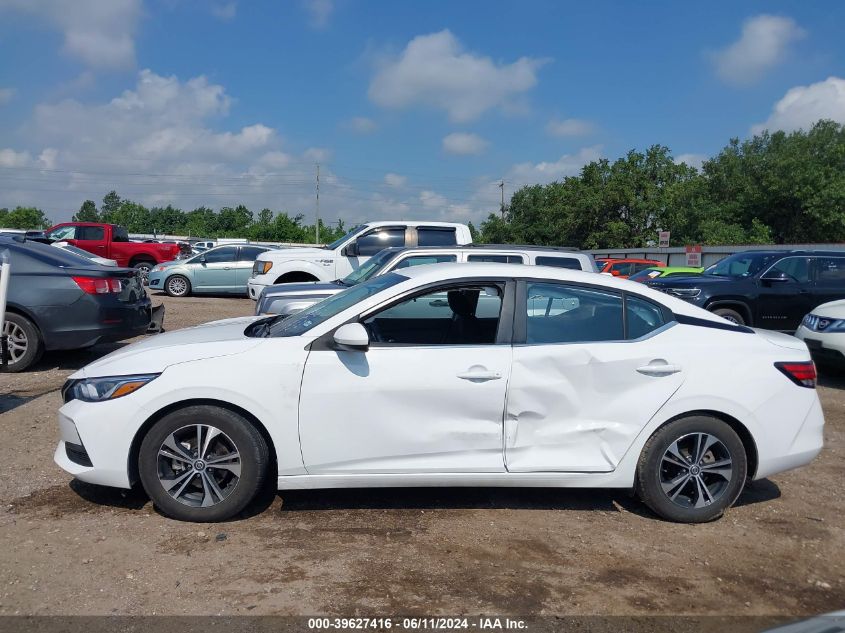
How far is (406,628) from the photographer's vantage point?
3.16 meters

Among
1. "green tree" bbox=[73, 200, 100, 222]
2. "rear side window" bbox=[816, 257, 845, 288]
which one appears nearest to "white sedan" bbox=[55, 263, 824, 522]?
"rear side window" bbox=[816, 257, 845, 288]

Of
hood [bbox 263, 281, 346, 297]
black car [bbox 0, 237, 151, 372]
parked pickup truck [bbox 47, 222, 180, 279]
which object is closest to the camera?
black car [bbox 0, 237, 151, 372]

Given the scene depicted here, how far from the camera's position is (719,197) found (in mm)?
54875

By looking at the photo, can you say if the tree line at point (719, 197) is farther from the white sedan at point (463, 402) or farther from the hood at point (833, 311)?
the white sedan at point (463, 402)

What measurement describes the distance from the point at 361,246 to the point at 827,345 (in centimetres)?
748

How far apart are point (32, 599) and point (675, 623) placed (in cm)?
303

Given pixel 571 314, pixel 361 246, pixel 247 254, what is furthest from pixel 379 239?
pixel 571 314

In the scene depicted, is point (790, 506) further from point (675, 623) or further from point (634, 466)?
point (675, 623)

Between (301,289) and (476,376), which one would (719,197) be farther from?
(476,376)

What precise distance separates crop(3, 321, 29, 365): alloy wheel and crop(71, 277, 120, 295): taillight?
2.68 ft

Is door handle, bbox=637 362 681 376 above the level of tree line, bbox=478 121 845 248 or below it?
below

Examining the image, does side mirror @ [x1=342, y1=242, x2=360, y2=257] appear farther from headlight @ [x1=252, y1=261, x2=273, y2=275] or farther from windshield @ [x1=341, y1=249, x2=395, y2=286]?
windshield @ [x1=341, y1=249, x2=395, y2=286]

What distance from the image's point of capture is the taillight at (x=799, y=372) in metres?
4.47

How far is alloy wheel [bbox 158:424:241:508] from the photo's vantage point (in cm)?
412
